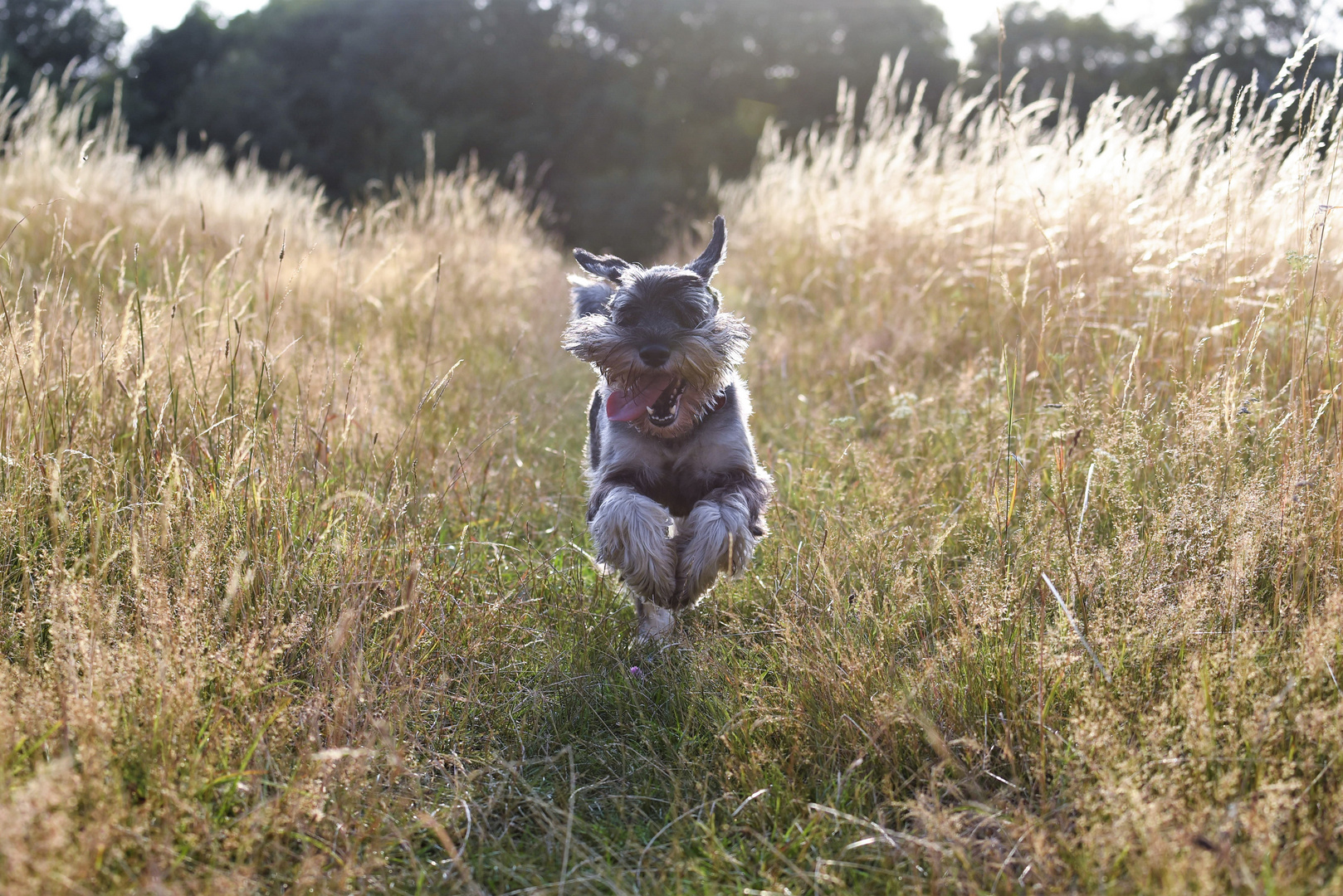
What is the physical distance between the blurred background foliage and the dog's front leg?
27.0 meters

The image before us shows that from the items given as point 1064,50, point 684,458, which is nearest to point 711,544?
point 684,458

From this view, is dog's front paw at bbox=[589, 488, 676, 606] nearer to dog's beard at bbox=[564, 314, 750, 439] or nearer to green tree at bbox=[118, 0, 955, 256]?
dog's beard at bbox=[564, 314, 750, 439]

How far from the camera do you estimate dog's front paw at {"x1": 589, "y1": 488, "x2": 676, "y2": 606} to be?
332cm

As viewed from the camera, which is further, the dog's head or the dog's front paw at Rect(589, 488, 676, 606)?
the dog's head

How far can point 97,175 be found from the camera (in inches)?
347

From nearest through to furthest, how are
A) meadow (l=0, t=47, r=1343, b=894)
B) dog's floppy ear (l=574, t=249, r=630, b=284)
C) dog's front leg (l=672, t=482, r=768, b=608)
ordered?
meadow (l=0, t=47, r=1343, b=894), dog's front leg (l=672, t=482, r=768, b=608), dog's floppy ear (l=574, t=249, r=630, b=284)

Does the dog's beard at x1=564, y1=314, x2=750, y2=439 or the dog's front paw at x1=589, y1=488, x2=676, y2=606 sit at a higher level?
the dog's beard at x1=564, y1=314, x2=750, y2=439

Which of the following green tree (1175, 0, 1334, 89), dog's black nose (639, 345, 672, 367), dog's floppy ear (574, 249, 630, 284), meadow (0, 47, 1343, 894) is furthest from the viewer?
green tree (1175, 0, 1334, 89)

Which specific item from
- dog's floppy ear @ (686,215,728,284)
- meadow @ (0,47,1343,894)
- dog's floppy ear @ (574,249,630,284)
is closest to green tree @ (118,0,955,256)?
dog's floppy ear @ (574,249,630,284)

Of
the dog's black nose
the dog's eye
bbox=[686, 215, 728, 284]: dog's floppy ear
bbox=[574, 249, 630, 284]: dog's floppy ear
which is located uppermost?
bbox=[686, 215, 728, 284]: dog's floppy ear

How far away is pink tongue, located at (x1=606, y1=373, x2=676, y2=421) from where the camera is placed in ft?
12.0

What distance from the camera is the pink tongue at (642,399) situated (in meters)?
3.65

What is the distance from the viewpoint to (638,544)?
331 cm

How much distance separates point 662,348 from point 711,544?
0.84 meters
